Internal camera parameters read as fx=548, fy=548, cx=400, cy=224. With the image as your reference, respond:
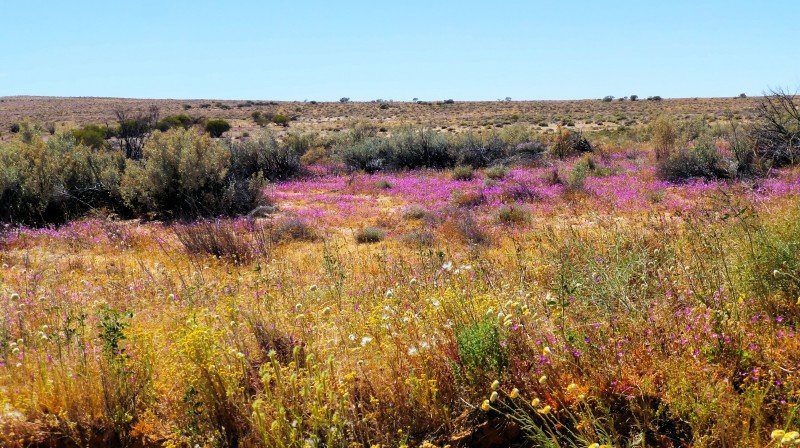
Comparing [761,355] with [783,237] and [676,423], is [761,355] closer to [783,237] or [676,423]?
[676,423]

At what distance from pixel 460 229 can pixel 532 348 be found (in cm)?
703

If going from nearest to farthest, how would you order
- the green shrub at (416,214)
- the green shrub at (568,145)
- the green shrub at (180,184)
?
the green shrub at (416,214), the green shrub at (180,184), the green shrub at (568,145)

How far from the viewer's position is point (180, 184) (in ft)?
44.8

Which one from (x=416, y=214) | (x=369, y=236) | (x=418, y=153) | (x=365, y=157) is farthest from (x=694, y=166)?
(x=365, y=157)

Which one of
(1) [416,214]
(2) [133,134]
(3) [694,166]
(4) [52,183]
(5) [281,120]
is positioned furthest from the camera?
(5) [281,120]

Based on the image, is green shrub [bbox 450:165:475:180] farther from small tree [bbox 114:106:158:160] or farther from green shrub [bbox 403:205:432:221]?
small tree [bbox 114:106:158:160]

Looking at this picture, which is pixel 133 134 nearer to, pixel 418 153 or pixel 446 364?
pixel 418 153

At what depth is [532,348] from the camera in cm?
355

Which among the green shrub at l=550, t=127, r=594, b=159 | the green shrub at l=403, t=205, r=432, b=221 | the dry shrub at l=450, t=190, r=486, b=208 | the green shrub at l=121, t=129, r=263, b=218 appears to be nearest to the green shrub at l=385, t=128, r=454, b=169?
the green shrub at l=550, t=127, r=594, b=159

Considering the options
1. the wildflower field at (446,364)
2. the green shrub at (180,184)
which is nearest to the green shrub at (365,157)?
the green shrub at (180,184)

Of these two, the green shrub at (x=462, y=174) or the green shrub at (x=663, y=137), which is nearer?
the green shrub at (x=462, y=174)

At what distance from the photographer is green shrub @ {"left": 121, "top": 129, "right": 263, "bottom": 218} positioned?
44.2ft

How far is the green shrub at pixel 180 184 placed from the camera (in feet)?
44.2

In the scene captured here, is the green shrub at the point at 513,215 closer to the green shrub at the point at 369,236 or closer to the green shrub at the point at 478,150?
the green shrub at the point at 369,236
